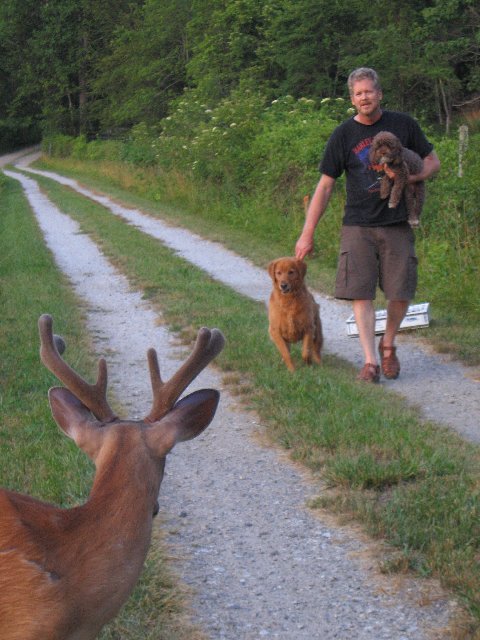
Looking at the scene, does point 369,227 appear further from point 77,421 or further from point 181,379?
point 77,421

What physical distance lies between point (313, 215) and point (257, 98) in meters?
16.2

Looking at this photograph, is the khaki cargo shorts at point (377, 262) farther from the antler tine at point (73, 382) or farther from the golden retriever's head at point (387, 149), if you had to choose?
the antler tine at point (73, 382)

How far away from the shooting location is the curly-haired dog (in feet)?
22.6

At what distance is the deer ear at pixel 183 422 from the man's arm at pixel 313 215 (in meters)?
4.57

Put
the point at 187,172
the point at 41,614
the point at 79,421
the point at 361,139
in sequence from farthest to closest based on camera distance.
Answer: the point at 187,172 → the point at 361,139 → the point at 79,421 → the point at 41,614

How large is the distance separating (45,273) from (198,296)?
124 inches

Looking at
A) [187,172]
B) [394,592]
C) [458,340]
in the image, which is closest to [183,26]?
[187,172]

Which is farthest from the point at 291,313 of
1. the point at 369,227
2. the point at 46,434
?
the point at 46,434

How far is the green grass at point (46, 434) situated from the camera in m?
3.88

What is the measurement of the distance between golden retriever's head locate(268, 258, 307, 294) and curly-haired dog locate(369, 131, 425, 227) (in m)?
1.06

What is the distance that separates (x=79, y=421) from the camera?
2.87m

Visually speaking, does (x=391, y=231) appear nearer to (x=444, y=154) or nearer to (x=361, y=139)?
(x=361, y=139)

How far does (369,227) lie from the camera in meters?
7.43

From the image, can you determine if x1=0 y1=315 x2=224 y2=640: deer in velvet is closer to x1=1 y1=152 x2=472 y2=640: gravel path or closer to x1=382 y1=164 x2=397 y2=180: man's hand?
x1=1 y1=152 x2=472 y2=640: gravel path
